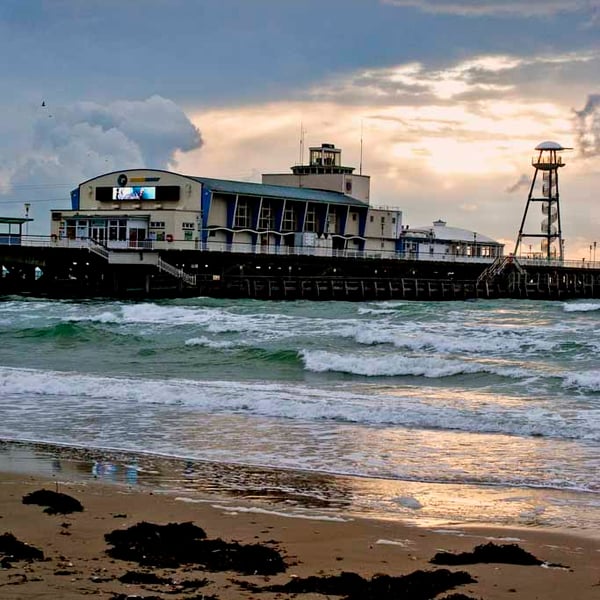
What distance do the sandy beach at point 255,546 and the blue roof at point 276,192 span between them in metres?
55.8

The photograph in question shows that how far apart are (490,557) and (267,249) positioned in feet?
192

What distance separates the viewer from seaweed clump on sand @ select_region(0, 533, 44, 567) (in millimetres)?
8281

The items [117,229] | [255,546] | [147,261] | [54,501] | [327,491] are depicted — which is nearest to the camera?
[255,546]

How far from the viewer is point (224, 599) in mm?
7520

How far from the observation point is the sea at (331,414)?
1194 cm

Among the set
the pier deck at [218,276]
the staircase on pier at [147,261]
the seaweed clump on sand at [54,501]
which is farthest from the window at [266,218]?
the seaweed clump on sand at [54,501]

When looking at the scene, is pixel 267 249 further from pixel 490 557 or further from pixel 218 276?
pixel 490 557

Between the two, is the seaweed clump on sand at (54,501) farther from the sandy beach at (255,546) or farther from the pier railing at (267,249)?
the pier railing at (267,249)

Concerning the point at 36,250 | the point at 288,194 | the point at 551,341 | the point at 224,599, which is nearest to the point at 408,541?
the point at 224,599

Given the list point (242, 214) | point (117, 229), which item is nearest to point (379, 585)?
point (117, 229)

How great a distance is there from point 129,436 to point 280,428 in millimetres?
2334

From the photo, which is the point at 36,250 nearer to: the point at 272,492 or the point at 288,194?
the point at 288,194

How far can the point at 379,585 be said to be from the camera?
7.85 m

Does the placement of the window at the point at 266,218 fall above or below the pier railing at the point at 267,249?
above
